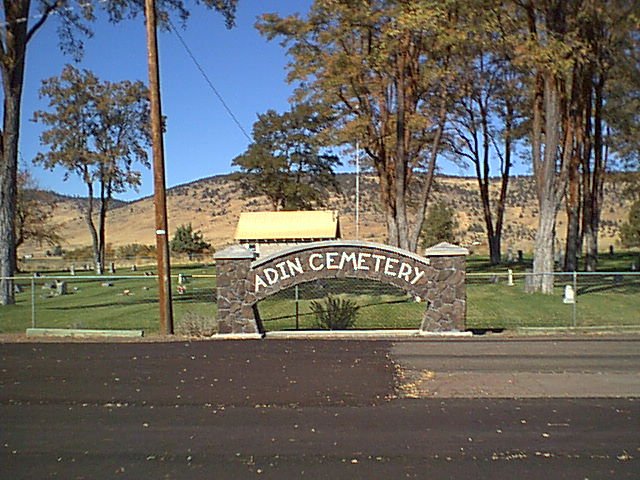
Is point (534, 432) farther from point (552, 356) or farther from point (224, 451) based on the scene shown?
point (552, 356)

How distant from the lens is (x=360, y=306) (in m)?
21.5

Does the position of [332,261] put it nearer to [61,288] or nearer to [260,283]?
[260,283]

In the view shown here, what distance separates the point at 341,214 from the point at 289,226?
63415 mm

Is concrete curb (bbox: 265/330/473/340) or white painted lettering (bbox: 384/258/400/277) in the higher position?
white painted lettering (bbox: 384/258/400/277)

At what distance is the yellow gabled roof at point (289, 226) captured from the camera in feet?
149

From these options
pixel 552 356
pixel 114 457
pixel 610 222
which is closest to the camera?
pixel 114 457

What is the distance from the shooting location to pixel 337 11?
2477cm

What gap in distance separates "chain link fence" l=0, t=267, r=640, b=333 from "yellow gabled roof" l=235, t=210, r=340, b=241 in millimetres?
13323

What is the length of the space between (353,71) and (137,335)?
565 inches

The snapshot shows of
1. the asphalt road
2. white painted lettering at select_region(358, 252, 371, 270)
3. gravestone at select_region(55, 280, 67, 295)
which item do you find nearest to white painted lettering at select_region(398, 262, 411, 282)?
white painted lettering at select_region(358, 252, 371, 270)

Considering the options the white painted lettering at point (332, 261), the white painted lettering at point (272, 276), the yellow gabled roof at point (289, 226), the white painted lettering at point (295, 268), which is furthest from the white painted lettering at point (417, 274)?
the yellow gabled roof at point (289, 226)

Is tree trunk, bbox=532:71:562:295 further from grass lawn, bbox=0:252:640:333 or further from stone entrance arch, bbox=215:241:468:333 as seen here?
stone entrance arch, bbox=215:241:468:333

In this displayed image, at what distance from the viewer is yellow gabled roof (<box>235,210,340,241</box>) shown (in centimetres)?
4553

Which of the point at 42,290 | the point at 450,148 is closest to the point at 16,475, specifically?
the point at 42,290
